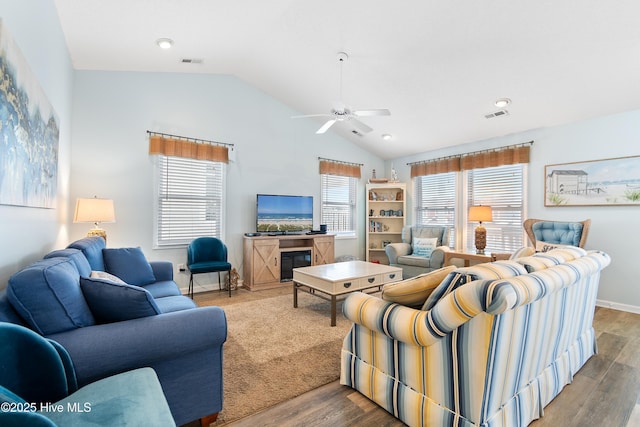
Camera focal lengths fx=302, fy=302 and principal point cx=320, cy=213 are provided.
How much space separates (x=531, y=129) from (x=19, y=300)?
5.66 meters

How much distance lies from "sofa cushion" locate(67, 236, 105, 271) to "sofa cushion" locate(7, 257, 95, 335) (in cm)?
107

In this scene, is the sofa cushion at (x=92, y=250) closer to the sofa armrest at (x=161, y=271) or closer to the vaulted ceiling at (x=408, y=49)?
the sofa armrest at (x=161, y=271)

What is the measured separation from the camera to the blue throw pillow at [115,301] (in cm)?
151

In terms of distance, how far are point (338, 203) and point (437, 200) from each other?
1.89m

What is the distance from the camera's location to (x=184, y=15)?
291cm

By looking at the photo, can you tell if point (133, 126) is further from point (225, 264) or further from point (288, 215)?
point (288, 215)

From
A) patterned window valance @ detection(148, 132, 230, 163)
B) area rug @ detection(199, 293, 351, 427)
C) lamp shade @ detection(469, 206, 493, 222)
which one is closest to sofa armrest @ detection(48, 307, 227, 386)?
area rug @ detection(199, 293, 351, 427)

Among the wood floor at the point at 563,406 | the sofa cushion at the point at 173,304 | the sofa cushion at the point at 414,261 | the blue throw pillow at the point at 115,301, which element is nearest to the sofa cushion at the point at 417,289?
the wood floor at the point at 563,406

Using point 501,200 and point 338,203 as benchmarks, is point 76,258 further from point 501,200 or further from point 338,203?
point 501,200

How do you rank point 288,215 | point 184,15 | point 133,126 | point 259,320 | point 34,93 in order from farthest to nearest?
point 288,215, point 133,126, point 259,320, point 184,15, point 34,93

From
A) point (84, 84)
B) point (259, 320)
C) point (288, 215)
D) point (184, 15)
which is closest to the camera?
point (184, 15)

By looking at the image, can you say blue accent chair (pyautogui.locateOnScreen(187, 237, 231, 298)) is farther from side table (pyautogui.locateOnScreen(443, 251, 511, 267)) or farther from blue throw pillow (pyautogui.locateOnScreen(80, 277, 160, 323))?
side table (pyautogui.locateOnScreen(443, 251, 511, 267))

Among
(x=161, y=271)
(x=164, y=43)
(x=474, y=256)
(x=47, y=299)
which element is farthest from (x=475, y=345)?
(x=164, y=43)

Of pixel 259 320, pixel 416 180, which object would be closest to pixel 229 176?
pixel 259 320
